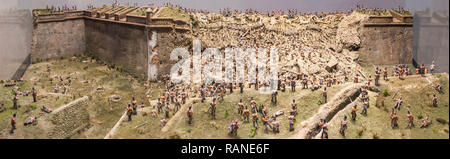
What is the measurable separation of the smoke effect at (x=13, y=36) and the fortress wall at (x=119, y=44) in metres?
5.66

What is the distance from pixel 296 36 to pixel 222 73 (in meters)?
9.08

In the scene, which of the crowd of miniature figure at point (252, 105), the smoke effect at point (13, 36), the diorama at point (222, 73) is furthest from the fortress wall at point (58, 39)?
the crowd of miniature figure at point (252, 105)

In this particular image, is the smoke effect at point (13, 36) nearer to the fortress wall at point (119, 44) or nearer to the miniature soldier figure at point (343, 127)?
the fortress wall at point (119, 44)

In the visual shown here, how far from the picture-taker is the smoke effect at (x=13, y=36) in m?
31.7

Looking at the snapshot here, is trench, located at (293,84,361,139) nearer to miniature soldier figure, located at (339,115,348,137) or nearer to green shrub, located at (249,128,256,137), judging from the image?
miniature soldier figure, located at (339,115,348,137)

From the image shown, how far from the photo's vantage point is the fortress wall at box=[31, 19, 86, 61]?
38969mm

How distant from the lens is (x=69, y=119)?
83.0 feet

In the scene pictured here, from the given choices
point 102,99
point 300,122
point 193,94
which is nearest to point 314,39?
point 193,94

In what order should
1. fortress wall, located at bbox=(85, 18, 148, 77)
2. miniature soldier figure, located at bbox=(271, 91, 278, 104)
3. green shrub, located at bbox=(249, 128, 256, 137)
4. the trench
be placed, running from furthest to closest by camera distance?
1. fortress wall, located at bbox=(85, 18, 148, 77)
2. miniature soldier figure, located at bbox=(271, 91, 278, 104)
3. the trench
4. green shrub, located at bbox=(249, 128, 256, 137)

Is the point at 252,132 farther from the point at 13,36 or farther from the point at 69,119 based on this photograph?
the point at 13,36

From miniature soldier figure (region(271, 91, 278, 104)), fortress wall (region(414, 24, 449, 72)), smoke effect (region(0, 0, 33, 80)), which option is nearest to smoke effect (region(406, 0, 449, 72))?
fortress wall (region(414, 24, 449, 72))

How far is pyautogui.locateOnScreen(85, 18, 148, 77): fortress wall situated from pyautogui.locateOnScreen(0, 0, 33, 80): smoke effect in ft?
18.6
